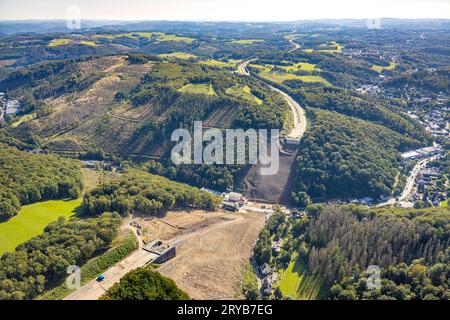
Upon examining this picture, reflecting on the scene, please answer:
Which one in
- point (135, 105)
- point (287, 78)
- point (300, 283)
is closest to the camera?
point (300, 283)

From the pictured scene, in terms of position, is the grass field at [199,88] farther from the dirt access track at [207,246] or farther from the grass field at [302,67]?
the grass field at [302,67]

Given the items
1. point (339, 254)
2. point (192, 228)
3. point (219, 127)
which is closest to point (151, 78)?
point (219, 127)

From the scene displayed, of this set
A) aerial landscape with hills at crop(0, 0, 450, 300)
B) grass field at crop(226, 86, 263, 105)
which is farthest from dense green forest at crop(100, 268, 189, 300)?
grass field at crop(226, 86, 263, 105)

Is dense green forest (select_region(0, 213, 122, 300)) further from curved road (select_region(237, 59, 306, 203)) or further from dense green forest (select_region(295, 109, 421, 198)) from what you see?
dense green forest (select_region(295, 109, 421, 198))

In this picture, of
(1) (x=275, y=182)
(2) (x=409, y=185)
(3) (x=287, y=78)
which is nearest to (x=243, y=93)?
(1) (x=275, y=182)

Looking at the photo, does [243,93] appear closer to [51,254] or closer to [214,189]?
[214,189]
